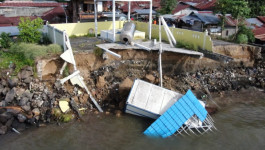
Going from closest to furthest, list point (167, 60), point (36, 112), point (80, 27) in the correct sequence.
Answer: point (36, 112) < point (167, 60) < point (80, 27)

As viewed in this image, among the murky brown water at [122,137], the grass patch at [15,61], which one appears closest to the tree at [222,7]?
the murky brown water at [122,137]

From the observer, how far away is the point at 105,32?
59.3 feet

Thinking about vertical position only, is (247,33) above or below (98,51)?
above

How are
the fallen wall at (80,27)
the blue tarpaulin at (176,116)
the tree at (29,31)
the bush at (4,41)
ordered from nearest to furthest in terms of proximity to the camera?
1. the blue tarpaulin at (176,116)
2. the tree at (29,31)
3. the bush at (4,41)
4. the fallen wall at (80,27)

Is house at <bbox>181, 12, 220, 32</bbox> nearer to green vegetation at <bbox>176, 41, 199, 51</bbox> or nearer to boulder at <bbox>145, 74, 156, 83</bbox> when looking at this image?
green vegetation at <bbox>176, 41, 199, 51</bbox>

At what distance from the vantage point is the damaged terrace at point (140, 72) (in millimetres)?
11789

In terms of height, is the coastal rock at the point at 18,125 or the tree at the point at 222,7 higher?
the tree at the point at 222,7

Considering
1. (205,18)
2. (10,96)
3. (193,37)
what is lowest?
(10,96)

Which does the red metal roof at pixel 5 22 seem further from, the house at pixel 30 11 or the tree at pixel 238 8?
the tree at pixel 238 8

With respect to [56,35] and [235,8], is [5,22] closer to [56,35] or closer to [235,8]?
[56,35]

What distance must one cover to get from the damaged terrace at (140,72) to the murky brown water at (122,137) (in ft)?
1.63

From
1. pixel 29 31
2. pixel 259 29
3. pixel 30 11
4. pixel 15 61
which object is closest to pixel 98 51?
pixel 15 61

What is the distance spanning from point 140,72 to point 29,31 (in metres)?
7.87

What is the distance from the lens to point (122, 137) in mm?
11141
